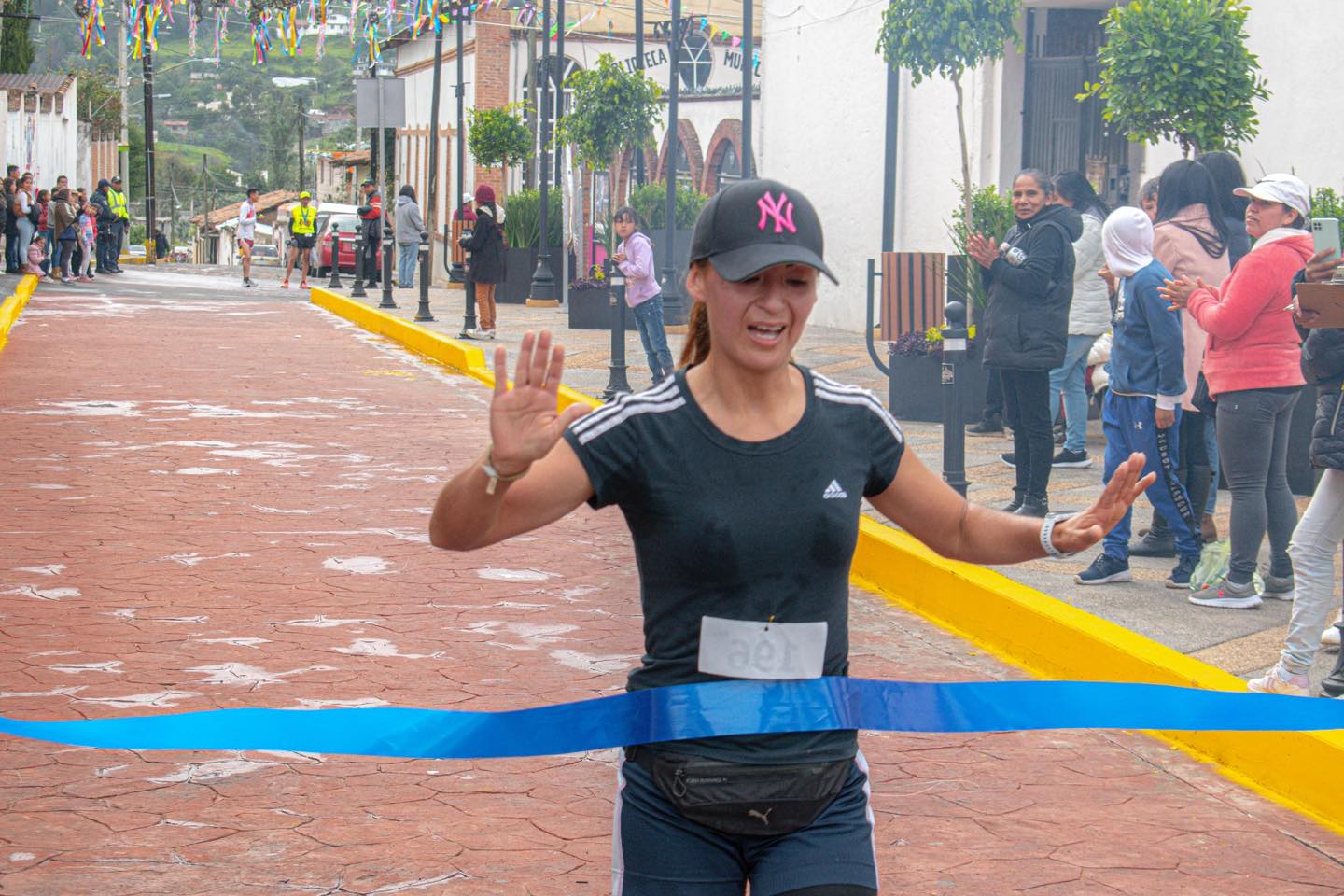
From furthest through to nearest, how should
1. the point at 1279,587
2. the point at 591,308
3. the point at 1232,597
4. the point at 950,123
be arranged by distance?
1. the point at 591,308
2. the point at 950,123
3. the point at 1279,587
4. the point at 1232,597

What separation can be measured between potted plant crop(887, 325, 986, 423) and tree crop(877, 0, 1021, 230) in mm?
1659

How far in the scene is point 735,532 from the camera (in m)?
2.64

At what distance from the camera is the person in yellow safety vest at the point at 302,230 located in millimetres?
32156

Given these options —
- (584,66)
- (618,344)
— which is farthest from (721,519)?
(584,66)

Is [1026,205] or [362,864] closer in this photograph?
[362,864]

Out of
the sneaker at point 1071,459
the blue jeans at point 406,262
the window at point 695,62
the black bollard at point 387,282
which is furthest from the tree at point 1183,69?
the window at point 695,62

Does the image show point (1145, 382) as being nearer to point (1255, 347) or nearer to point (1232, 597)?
point (1255, 347)

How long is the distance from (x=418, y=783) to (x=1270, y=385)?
3592mm

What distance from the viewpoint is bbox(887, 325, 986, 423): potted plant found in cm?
1259

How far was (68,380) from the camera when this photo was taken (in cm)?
1605

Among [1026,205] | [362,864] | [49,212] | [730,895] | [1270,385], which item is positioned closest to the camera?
[730,895]

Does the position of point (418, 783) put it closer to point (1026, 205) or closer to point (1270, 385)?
point (1270, 385)

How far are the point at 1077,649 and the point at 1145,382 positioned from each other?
1.51 metres

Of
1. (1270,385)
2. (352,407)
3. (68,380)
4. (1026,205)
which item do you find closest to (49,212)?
(68,380)
